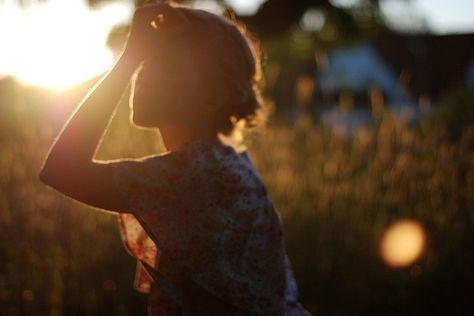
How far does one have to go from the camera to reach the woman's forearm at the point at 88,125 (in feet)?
4.91

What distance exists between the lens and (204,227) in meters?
1.57

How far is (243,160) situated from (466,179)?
3186mm

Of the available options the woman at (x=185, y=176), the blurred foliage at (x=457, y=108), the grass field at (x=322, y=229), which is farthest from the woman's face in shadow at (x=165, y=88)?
the blurred foliage at (x=457, y=108)

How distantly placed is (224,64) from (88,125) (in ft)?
1.26

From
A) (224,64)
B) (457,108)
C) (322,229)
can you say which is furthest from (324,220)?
(457,108)

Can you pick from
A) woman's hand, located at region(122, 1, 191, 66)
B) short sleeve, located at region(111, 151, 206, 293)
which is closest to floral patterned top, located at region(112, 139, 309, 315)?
short sleeve, located at region(111, 151, 206, 293)

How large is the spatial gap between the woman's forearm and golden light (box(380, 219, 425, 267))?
2.65 metres

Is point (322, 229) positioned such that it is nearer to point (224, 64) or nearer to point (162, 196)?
point (224, 64)

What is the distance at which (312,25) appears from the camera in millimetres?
30219

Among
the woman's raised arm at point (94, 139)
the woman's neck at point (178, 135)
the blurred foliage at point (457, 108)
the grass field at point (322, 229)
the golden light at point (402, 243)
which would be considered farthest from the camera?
the blurred foliage at point (457, 108)

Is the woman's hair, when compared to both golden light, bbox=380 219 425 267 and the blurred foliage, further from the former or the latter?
the blurred foliage

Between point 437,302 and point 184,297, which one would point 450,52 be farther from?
point 184,297

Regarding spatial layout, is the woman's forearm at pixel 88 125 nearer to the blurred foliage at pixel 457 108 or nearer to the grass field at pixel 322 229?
the grass field at pixel 322 229

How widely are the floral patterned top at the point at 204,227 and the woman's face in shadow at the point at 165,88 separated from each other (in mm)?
93
